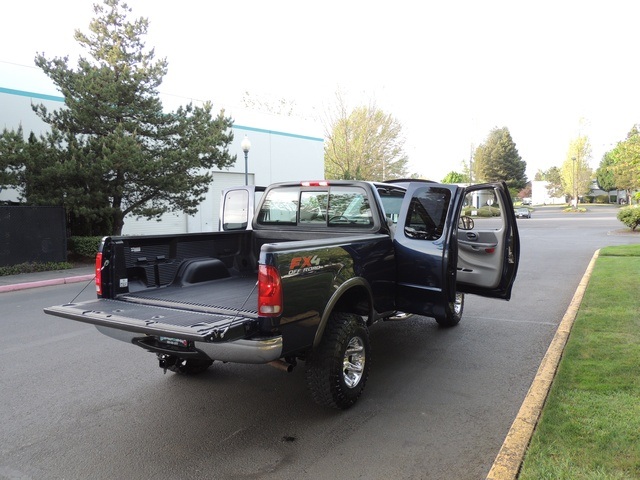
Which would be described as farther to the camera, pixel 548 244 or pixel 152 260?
pixel 548 244

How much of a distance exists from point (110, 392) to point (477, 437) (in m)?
3.26

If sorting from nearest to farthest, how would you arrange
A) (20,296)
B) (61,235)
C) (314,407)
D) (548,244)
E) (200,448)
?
(200,448), (314,407), (20,296), (61,235), (548,244)

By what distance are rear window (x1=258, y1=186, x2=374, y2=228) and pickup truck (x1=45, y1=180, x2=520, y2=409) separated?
13 mm

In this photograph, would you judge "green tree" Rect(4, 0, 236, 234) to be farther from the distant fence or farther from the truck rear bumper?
the truck rear bumper

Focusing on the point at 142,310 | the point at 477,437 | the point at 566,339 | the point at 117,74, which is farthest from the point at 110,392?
the point at 117,74

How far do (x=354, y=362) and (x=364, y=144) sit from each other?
38.5m

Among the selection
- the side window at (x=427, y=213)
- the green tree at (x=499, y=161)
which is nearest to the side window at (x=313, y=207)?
the side window at (x=427, y=213)

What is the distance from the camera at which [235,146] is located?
83.9 feet

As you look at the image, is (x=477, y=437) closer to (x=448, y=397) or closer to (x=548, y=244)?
(x=448, y=397)

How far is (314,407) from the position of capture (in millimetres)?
4301

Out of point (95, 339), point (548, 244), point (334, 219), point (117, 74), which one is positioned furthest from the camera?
point (548, 244)

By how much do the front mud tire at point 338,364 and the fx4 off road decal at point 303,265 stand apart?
0.61 m

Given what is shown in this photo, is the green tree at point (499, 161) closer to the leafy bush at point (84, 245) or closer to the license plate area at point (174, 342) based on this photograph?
the leafy bush at point (84, 245)

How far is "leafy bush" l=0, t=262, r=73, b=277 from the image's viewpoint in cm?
1327
